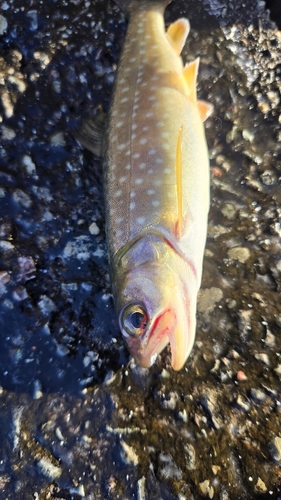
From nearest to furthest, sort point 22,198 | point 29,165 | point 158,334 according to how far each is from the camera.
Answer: point 158,334
point 22,198
point 29,165

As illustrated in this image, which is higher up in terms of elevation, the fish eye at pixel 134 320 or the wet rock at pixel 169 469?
the fish eye at pixel 134 320

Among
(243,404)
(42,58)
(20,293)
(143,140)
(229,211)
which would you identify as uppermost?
(42,58)

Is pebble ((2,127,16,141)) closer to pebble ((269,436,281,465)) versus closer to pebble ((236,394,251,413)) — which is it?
pebble ((236,394,251,413))

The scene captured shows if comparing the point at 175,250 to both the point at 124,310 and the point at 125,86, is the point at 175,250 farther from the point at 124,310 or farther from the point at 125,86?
the point at 125,86

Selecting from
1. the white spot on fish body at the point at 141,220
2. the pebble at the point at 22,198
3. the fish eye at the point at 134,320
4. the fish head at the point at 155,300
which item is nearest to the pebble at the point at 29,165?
the pebble at the point at 22,198

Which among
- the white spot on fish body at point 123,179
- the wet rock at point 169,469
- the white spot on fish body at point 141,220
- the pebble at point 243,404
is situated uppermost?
the white spot on fish body at point 123,179

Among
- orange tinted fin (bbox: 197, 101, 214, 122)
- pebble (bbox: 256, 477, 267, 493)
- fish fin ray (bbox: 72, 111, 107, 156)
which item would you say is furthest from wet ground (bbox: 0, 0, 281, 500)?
orange tinted fin (bbox: 197, 101, 214, 122)

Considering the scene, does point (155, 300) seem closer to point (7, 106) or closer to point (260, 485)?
point (260, 485)

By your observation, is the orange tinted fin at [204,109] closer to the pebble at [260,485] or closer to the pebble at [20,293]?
the pebble at [20,293]

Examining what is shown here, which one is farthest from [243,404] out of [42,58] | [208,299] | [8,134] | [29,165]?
[42,58]
